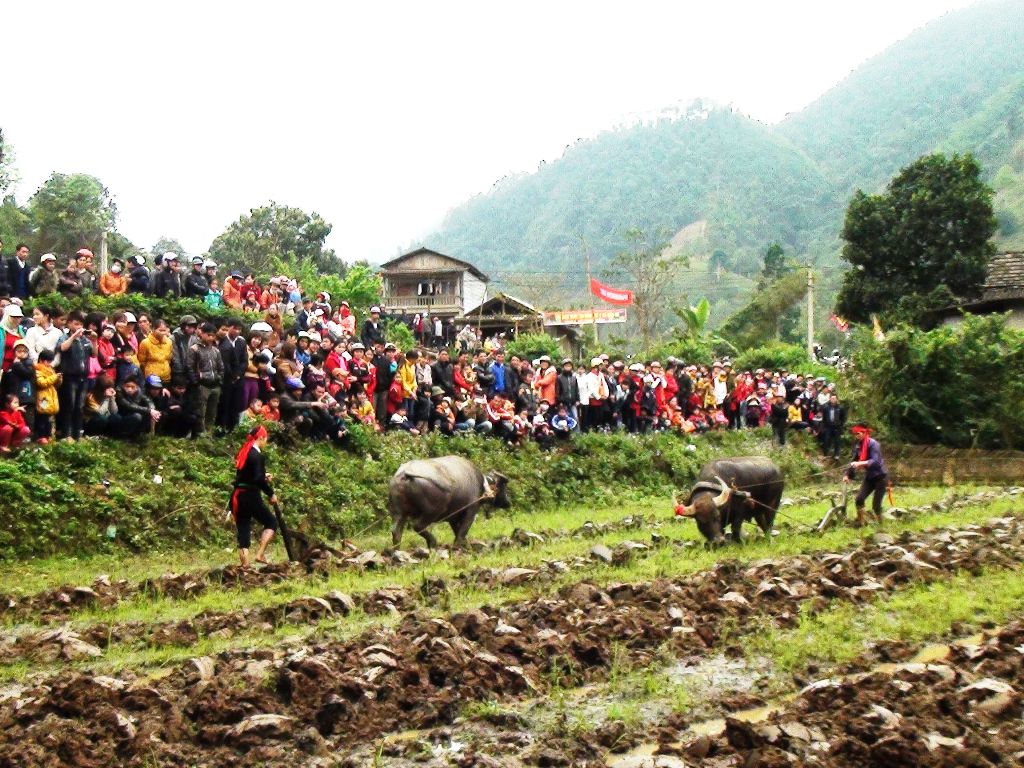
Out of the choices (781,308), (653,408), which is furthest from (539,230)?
(653,408)

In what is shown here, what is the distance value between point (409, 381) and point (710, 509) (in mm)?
7793

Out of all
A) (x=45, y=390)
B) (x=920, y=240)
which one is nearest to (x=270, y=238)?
(x=920, y=240)

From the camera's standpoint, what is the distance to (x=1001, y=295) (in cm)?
4084

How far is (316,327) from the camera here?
22797 mm

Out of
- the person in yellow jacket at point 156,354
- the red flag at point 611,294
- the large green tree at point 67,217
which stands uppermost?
the large green tree at point 67,217

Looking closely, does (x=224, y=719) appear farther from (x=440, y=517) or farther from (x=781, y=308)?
(x=781, y=308)

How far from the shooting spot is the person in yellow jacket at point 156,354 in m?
17.9

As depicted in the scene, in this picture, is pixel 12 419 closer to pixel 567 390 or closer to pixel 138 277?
pixel 138 277

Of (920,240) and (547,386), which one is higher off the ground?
(920,240)

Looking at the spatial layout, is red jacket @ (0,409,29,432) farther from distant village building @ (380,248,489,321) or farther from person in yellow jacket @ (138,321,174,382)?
distant village building @ (380,248,489,321)

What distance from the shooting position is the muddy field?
7037 mm

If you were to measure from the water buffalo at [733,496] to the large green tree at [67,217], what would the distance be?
3806 centimetres

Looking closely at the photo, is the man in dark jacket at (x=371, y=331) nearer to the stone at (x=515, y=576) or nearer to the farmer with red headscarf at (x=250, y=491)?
the farmer with red headscarf at (x=250, y=491)

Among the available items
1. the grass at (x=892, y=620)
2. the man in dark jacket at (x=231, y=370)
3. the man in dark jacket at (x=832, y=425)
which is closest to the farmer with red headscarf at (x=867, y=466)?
the grass at (x=892, y=620)
